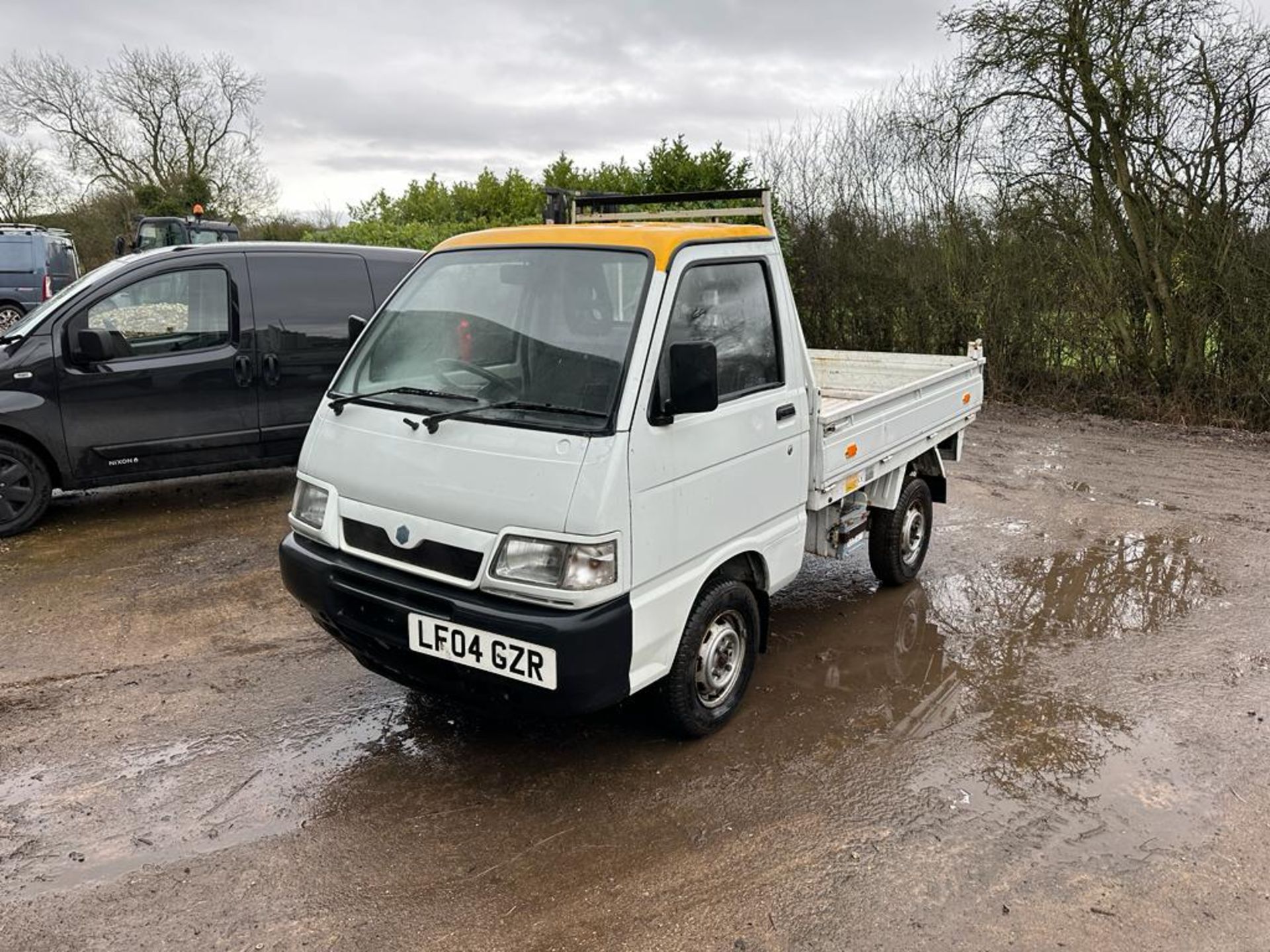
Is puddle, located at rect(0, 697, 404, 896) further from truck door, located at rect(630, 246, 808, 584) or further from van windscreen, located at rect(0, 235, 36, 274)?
van windscreen, located at rect(0, 235, 36, 274)

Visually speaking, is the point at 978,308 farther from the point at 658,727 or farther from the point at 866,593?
the point at 658,727

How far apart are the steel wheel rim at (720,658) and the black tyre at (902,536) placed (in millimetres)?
1892

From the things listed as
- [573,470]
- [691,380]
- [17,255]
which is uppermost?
[17,255]

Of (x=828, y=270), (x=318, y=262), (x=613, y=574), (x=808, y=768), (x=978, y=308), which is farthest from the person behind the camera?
(x=828, y=270)

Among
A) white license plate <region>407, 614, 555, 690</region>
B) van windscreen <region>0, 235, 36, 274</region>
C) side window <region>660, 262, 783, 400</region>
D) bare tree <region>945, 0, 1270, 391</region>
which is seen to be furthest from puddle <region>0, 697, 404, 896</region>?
van windscreen <region>0, 235, 36, 274</region>

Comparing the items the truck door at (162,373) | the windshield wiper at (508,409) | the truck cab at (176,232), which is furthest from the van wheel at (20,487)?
the truck cab at (176,232)

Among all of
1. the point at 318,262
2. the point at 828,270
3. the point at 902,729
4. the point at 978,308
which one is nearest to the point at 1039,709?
the point at 902,729

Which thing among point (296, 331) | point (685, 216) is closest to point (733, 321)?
point (685, 216)

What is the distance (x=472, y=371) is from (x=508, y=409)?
0.39m

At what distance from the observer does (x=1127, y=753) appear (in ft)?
12.4

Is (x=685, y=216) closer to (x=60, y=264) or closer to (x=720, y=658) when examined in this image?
(x=720, y=658)

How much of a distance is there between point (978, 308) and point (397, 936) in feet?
37.4

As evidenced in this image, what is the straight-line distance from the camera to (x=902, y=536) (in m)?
5.53

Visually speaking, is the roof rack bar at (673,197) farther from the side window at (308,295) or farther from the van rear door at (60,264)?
the van rear door at (60,264)
